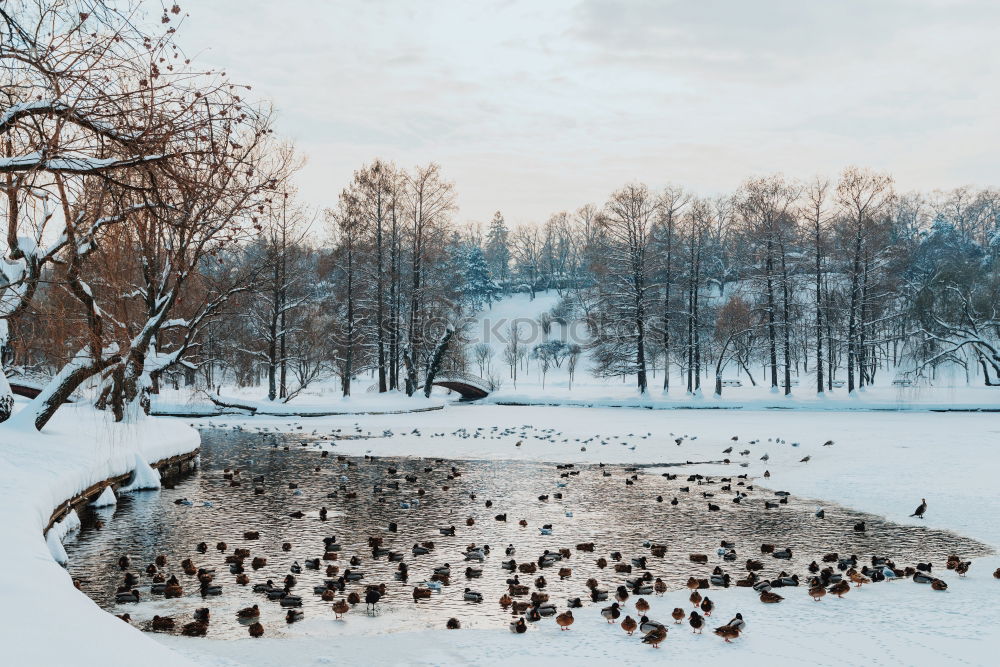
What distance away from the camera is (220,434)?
1220 inches

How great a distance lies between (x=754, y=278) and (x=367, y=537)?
45274 mm

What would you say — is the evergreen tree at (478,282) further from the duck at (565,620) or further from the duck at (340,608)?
the duck at (565,620)

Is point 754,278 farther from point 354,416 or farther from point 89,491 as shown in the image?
point 89,491

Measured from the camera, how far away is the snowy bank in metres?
4.79

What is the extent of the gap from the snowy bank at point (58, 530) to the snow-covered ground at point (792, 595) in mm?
1766

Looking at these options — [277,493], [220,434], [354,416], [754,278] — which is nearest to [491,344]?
[754,278]

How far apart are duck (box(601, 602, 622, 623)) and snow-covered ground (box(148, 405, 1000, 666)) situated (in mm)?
123

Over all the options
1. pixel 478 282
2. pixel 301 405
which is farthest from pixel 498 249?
pixel 301 405

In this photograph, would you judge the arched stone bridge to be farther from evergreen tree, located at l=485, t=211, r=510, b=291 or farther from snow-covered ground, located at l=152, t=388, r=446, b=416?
evergreen tree, located at l=485, t=211, r=510, b=291

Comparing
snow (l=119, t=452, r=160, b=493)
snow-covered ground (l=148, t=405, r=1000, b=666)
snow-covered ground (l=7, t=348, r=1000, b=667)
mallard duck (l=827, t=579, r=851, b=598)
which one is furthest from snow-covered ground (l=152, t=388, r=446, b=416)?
mallard duck (l=827, t=579, r=851, b=598)

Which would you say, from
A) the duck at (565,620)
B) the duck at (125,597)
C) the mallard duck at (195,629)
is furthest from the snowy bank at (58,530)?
the duck at (565,620)

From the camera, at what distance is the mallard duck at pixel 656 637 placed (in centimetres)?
766

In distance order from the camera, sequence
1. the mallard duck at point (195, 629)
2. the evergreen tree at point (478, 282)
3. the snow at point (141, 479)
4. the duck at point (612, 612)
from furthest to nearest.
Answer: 1. the evergreen tree at point (478, 282)
2. the snow at point (141, 479)
3. the duck at point (612, 612)
4. the mallard duck at point (195, 629)

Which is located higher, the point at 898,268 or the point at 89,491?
the point at 898,268
